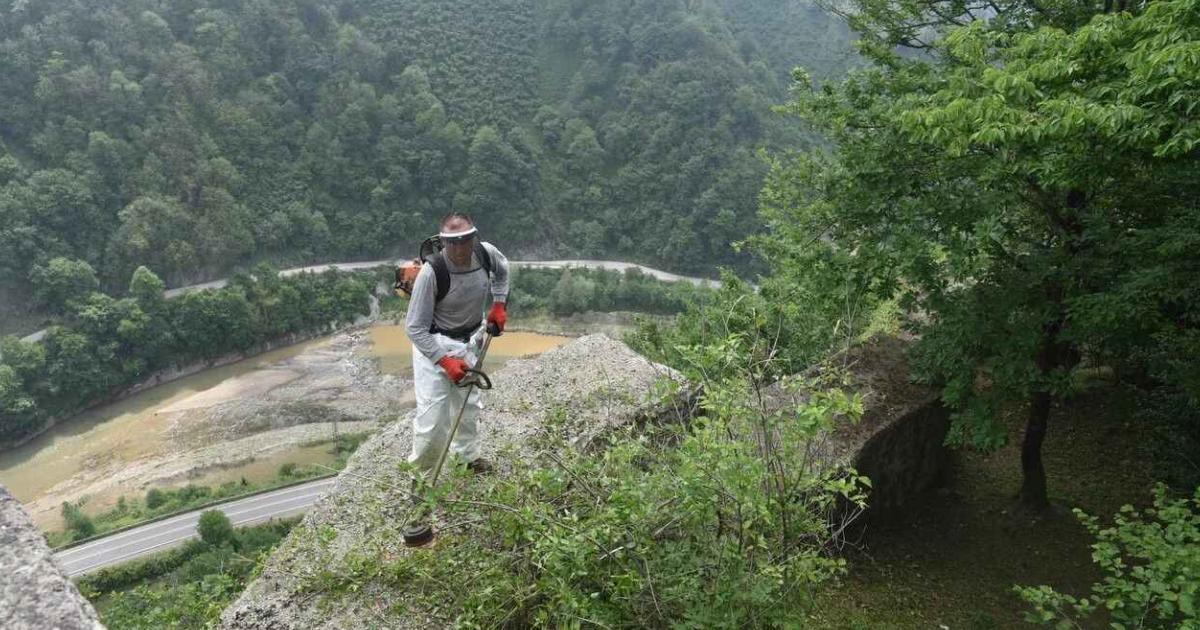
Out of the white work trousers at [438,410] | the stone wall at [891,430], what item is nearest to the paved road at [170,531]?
the white work trousers at [438,410]

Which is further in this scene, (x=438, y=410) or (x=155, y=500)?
(x=155, y=500)

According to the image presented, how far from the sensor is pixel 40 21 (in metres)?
50.2

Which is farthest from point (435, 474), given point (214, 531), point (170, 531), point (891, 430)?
point (170, 531)

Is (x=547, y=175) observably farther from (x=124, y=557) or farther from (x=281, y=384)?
(x=124, y=557)

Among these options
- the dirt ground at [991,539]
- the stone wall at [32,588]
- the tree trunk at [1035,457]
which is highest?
the stone wall at [32,588]

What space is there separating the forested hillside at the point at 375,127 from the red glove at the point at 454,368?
5184cm

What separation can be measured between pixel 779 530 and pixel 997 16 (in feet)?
21.6

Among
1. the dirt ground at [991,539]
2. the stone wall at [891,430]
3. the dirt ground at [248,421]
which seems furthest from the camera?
the dirt ground at [248,421]

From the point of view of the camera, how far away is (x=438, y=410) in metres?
5.11

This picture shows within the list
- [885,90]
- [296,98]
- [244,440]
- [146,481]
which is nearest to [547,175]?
[296,98]

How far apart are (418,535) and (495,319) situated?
5.71 ft

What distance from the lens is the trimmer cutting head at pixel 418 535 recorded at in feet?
14.7

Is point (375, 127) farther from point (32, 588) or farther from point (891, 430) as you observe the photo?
point (32, 588)

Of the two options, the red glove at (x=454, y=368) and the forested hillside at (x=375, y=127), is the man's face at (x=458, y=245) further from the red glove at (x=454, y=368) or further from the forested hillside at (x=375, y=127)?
the forested hillside at (x=375, y=127)
